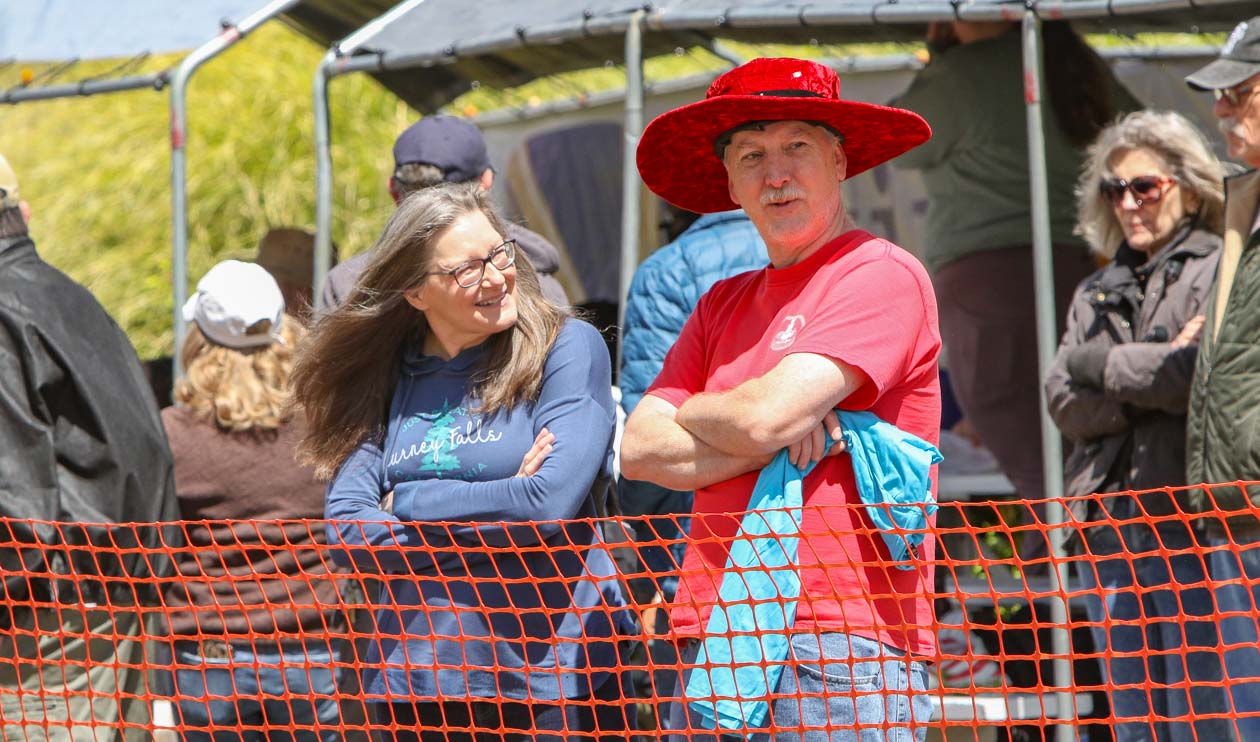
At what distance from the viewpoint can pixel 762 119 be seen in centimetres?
301

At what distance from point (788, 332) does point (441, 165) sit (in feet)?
6.19

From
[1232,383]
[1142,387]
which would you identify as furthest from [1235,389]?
[1142,387]

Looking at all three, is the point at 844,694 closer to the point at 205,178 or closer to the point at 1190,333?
the point at 1190,333

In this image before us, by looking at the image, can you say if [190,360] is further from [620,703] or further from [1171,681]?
[1171,681]

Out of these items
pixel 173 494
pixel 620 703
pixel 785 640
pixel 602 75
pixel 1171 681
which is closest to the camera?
pixel 785 640

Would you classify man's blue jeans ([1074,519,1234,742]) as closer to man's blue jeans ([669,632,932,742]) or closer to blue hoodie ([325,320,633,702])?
man's blue jeans ([669,632,932,742])

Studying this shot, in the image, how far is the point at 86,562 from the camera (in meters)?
4.07

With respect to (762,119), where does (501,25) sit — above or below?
above

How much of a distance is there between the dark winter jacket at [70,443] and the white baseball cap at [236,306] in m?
0.30

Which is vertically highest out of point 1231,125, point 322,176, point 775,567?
point 322,176

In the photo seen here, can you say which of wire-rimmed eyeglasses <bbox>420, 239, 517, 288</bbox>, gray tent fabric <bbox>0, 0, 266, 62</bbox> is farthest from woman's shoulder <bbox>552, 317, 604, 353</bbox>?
gray tent fabric <bbox>0, 0, 266, 62</bbox>

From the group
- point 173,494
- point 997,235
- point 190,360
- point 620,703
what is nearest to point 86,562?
point 173,494

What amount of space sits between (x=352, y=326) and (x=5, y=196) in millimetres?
1326

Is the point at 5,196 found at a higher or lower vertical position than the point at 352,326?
higher
